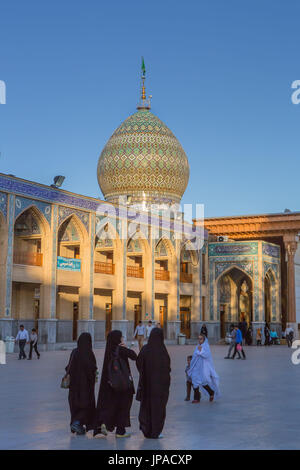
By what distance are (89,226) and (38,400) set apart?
17.6 m

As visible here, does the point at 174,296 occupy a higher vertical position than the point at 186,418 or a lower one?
higher

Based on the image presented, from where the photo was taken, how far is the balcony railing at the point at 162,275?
104 ft

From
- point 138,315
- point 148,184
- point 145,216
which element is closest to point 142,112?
point 148,184

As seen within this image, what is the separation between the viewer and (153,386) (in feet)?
21.8

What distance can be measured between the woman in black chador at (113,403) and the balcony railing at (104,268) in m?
21.1

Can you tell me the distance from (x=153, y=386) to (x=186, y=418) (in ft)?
4.15

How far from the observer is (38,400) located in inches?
363

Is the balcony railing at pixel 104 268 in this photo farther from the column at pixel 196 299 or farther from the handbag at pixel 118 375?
the handbag at pixel 118 375

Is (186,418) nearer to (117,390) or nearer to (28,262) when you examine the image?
(117,390)

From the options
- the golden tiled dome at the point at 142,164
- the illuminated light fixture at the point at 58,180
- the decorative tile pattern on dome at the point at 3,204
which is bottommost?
the decorative tile pattern on dome at the point at 3,204

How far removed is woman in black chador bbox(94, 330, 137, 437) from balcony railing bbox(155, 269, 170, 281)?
24789 millimetres

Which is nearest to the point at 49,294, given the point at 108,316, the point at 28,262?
the point at 28,262

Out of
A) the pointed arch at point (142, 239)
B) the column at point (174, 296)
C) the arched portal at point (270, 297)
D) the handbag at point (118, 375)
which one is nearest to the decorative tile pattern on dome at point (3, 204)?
the pointed arch at point (142, 239)

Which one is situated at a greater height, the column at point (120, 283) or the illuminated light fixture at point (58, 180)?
the illuminated light fixture at point (58, 180)
